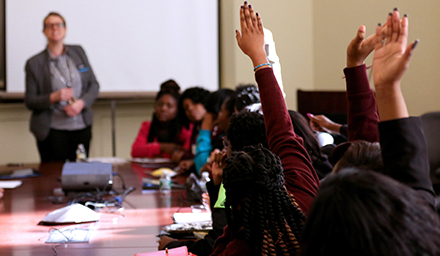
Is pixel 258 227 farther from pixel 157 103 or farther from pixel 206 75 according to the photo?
pixel 206 75

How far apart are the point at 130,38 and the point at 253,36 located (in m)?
4.07

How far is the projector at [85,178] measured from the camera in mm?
2262

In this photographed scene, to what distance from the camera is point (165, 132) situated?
151 inches

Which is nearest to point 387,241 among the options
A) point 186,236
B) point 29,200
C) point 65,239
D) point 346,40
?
point 186,236

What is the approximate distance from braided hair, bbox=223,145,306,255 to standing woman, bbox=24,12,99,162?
296 cm

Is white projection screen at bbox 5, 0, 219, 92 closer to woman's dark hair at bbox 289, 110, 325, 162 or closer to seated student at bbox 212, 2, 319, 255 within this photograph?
woman's dark hair at bbox 289, 110, 325, 162

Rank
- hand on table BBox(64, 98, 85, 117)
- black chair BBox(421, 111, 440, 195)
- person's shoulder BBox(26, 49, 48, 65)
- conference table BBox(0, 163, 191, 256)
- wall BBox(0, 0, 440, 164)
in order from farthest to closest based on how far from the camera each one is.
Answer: wall BBox(0, 0, 440, 164), person's shoulder BBox(26, 49, 48, 65), hand on table BBox(64, 98, 85, 117), black chair BBox(421, 111, 440, 195), conference table BBox(0, 163, 191, 256)

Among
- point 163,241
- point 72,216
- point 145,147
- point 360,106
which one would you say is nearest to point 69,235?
point 72,216

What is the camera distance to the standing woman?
376cm

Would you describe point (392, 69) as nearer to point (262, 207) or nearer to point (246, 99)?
point (262, 207)

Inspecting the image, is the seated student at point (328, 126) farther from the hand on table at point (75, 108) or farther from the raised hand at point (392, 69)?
the hand on table at point (75, 108)

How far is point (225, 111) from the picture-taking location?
2658 mm

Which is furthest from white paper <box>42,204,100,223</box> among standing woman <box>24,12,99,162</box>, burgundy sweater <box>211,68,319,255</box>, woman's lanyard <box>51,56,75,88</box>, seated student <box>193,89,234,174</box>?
woman's lanyard <box>51,56,75,88</box>

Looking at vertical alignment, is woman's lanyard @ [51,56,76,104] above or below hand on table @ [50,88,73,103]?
above
